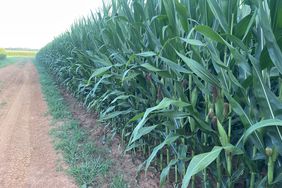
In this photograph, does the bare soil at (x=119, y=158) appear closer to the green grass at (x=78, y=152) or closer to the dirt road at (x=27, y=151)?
the green grass at (x=78, y=152)

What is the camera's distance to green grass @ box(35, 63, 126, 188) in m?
2.84

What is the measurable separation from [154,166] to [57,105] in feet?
12.7

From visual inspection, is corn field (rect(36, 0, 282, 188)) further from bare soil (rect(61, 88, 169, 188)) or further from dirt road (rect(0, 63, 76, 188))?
dirt road (rect(0, 63, 76, 188))

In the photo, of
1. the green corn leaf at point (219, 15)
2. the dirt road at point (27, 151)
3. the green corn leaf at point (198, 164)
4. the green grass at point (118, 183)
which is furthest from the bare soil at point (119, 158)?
the green corn leaf at point (219, 15)

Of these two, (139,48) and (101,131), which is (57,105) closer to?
(101,131)

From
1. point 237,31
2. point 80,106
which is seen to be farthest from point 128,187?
point 80,106

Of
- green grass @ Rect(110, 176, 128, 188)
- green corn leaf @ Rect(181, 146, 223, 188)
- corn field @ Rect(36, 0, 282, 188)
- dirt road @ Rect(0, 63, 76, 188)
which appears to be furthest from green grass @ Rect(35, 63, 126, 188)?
green corn leaf @ Rect(181, 146, 223, 188)

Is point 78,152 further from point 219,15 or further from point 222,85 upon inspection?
point 219,15

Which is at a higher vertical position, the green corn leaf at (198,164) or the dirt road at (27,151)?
the green corn leaf at (198,164)

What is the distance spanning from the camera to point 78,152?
3516 mm

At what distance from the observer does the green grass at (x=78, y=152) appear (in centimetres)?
284

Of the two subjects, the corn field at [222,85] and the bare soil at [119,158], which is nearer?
the corn field at [222,85]

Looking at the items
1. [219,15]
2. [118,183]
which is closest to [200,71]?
[219,15]

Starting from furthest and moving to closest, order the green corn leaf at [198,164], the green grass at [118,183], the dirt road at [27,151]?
the dirt road at [27,151], the green grass at [118,183], the green corn leaf at [198,164]
